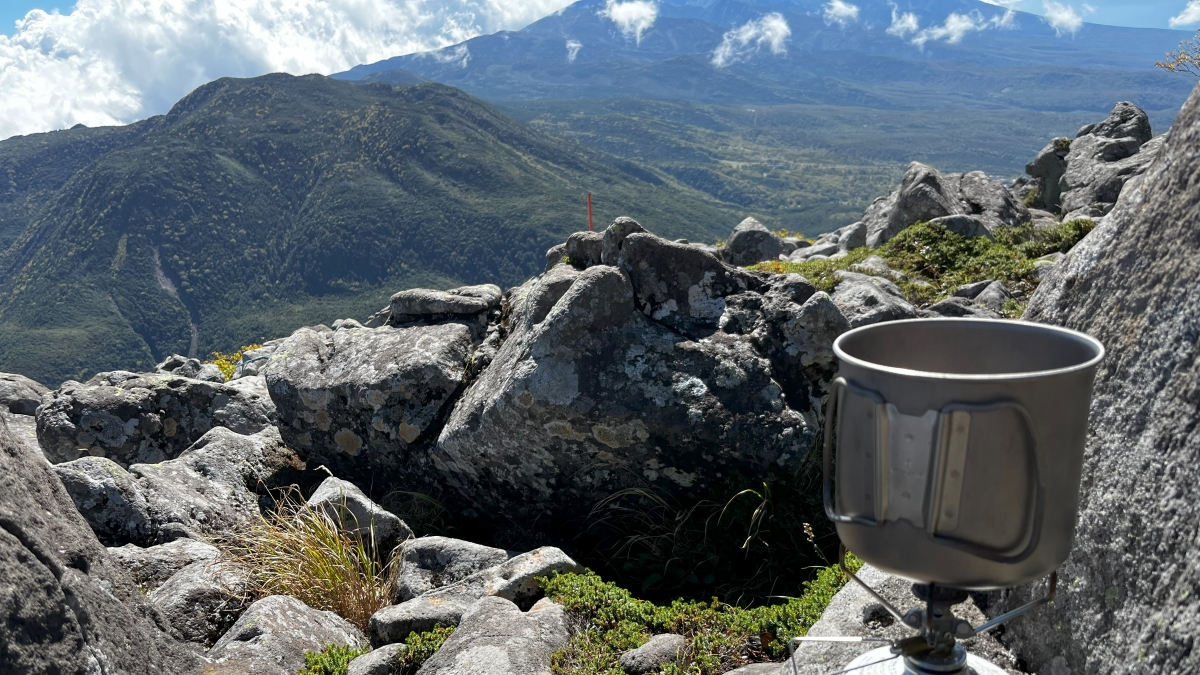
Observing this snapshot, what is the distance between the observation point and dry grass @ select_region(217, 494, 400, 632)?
6469mm

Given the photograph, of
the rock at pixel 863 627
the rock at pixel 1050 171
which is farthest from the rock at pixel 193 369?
the rock at pixel 1050 171

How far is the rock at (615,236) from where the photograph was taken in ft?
28.0

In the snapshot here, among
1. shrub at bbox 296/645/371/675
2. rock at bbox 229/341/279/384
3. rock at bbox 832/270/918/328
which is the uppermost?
rock at bbox 832/270/918/328

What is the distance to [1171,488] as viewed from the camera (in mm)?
3350

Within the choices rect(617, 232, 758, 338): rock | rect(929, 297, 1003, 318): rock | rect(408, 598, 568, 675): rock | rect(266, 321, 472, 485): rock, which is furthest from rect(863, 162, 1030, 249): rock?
rect(408, 598, 568, 675): rock

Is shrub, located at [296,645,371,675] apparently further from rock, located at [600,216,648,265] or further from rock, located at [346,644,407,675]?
rock, located at [600,216,648,265]

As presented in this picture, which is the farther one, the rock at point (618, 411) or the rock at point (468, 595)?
the rock at point (618, 411)

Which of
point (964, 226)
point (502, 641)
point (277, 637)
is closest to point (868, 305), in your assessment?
point (502, 641)

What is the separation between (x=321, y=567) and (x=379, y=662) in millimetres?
1673

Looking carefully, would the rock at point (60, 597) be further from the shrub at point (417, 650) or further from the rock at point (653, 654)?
the rock at point (653, 654)

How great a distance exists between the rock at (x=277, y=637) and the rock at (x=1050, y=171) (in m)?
23.4

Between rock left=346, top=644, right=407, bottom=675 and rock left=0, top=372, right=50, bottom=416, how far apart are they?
10661 millimetres

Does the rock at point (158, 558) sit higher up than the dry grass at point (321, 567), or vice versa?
the rock at point (158, 558)

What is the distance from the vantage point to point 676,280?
323 inches
